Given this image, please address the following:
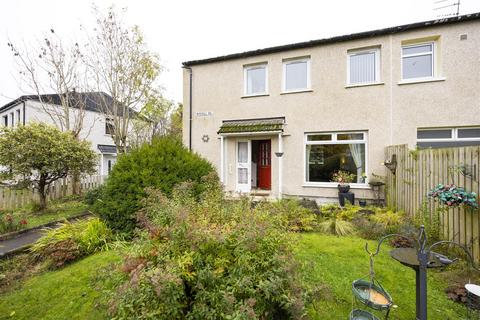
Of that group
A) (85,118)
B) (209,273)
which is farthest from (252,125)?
(85,118)

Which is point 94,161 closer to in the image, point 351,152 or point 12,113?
point 351,152

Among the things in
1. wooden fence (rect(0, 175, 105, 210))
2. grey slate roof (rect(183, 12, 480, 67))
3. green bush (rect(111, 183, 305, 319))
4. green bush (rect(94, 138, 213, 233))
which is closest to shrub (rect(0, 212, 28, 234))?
wooden fence (rect(0, 175, 105, 210))

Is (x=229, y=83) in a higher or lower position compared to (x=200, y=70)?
lower

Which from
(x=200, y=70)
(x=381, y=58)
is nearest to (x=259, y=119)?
(x=200, y=70)

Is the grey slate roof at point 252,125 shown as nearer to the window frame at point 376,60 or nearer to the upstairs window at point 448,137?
the window frame at point 376,60

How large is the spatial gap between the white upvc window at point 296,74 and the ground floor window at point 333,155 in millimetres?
2099

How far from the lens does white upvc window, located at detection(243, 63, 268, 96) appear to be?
1055cm

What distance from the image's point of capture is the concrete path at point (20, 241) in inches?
228

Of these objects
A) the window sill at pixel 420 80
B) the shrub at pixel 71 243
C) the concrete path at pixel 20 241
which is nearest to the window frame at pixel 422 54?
the window sill at pixel 420 80

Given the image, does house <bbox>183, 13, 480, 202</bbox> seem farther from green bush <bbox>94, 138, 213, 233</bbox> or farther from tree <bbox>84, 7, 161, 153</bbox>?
green bush <bbox>94, 138, 213, 233</bbox>

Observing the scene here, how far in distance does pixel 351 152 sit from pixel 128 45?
456 inches

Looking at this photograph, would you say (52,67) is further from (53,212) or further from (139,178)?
(139,178)

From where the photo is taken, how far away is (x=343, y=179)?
8.88 m

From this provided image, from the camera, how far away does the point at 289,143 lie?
978 centimetres
